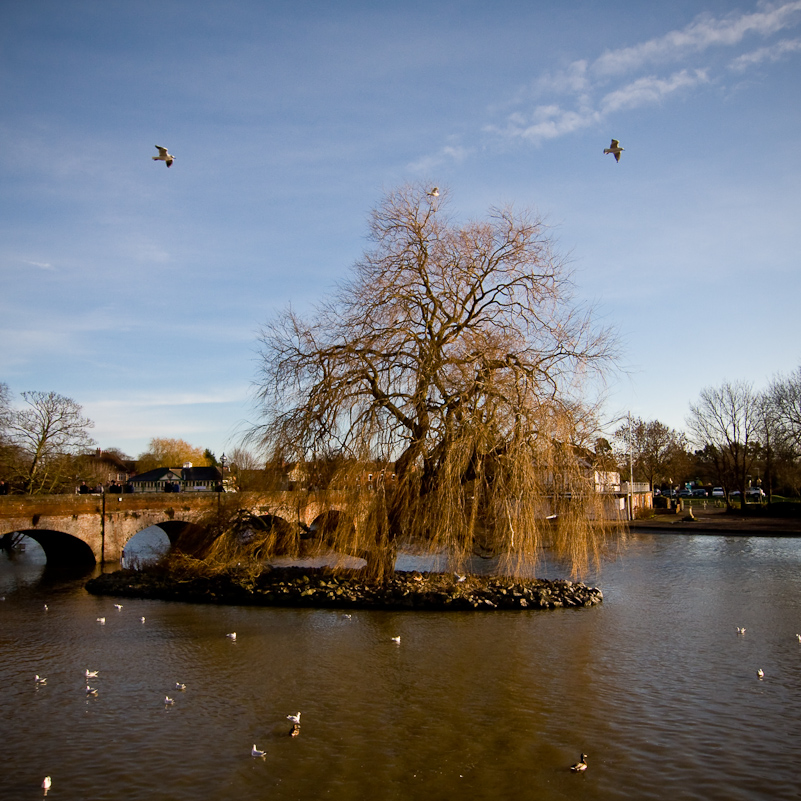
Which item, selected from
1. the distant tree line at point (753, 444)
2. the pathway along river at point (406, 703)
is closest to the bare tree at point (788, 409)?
the distant tree line at point (753, 444)

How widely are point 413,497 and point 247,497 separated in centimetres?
536

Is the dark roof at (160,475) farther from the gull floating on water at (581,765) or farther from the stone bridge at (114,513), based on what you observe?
the gull floating on water at (581,765)

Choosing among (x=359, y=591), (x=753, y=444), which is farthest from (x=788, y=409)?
(x=359, y=591)

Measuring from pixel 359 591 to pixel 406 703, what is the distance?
7.89 metres

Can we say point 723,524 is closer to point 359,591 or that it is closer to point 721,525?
point 721,525

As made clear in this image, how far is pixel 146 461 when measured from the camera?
103 meters

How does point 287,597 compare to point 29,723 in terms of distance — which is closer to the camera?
point 29,723

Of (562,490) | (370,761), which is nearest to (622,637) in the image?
(562,490)

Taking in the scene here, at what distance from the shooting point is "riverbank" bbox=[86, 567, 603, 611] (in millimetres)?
17625

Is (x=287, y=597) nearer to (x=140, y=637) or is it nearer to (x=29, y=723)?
(x=140, y=637)

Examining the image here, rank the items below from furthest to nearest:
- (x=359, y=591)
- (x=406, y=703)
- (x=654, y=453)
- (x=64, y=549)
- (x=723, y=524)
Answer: (x=654, y=453) < (x=723, y=524) < (x=64, y=549) < (x=359, y=591) < (x=406, y=703)

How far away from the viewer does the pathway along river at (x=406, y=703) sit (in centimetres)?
810

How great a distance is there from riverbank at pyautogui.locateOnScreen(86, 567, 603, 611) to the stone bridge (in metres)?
1.70

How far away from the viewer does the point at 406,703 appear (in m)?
10.7
